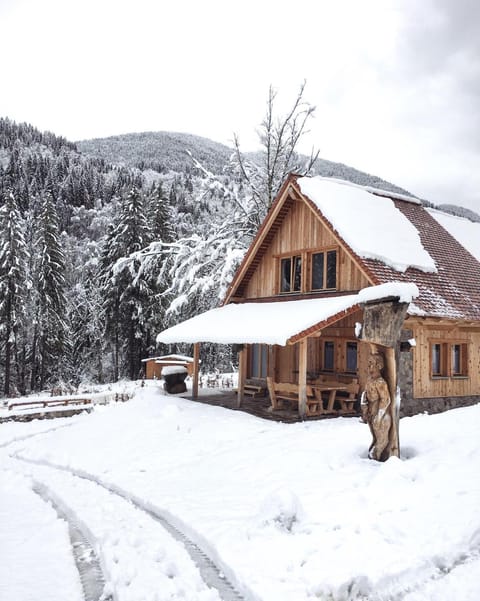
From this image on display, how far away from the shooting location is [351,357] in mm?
16078

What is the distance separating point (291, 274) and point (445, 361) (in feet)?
18.3

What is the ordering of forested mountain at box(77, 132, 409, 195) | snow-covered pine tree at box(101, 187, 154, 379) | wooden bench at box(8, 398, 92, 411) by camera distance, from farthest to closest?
forested mountain at box(77, 132, 409, 195) < snow-covered pine tree at box(101, 187, 154, 379) < wooden bench at box(8, 398, 92, 411)

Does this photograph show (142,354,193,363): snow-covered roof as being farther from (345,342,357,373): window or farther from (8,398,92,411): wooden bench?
(345,342,357,373): window

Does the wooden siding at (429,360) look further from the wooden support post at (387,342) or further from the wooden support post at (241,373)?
the wooden support post at (387,342)

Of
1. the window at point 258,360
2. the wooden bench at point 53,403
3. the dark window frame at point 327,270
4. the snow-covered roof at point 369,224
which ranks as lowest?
the wooden bench at point 53,403

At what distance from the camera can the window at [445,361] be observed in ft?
50.3

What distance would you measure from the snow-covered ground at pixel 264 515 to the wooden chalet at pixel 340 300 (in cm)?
333

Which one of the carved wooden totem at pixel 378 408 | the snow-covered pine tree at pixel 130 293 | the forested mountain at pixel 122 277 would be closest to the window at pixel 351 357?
the forested mountain at pixel 122 277

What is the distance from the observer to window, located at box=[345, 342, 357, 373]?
15.9 metres

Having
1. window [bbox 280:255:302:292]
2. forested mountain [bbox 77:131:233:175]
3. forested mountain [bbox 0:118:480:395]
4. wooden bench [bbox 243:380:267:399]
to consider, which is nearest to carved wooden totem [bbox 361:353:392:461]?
window [bbox 280:255:302:292]

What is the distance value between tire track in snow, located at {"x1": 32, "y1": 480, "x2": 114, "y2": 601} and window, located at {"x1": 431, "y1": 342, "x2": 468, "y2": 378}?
11.1 meters

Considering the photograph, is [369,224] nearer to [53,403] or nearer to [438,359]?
[438,359]

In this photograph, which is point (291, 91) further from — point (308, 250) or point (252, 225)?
point (308, 250)

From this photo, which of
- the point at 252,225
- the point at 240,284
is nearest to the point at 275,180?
the point at 252,225
